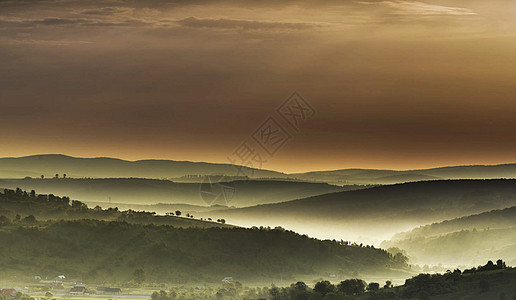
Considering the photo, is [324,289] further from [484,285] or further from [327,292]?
[484,285]

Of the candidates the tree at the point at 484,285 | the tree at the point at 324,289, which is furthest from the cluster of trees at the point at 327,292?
the tree at the point at 484,285

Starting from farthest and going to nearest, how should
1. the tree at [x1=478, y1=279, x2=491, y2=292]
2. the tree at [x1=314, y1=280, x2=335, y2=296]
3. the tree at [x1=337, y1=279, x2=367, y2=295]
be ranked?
1. the tree at [x1=314, y1=280, x2=335, y2=296]
2. the tree at [x1=337, y1=279, x2=367, y2=295]
3. the tree at [x1=478, y1=279, x2=491, y2=292]

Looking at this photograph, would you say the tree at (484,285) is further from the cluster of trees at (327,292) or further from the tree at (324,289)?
the tree at (324,289)

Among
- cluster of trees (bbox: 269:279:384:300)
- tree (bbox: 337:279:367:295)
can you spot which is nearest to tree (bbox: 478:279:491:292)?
cluster of trees (bbox: 269:279:384:300)

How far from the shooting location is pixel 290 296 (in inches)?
7023

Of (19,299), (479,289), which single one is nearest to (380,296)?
(479,289)

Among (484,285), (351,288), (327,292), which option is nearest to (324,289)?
(327,292)

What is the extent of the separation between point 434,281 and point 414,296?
9418mm

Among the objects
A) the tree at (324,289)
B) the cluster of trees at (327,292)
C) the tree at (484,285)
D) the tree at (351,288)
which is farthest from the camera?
the tree at (324,289)

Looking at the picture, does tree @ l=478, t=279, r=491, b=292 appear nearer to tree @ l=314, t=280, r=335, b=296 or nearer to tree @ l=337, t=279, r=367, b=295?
tree @ l=337, t=279, r=367, b=295

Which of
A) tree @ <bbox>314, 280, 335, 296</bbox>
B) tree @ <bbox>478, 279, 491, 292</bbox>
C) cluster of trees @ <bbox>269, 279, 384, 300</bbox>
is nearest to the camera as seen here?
tree @ <bbox>478, 279, 491, 292</bbox>

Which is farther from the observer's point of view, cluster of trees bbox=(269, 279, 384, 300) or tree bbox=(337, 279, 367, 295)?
tree bbox=(337, 279, 367, 295)

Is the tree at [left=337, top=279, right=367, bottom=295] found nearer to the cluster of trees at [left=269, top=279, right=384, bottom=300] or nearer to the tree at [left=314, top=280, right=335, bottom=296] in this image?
the cluster of trees at [left=269, top=279, right=384, bottom=300]

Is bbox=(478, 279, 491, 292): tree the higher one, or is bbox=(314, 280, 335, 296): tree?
bbox=(314, 280, 335, 296): tree
